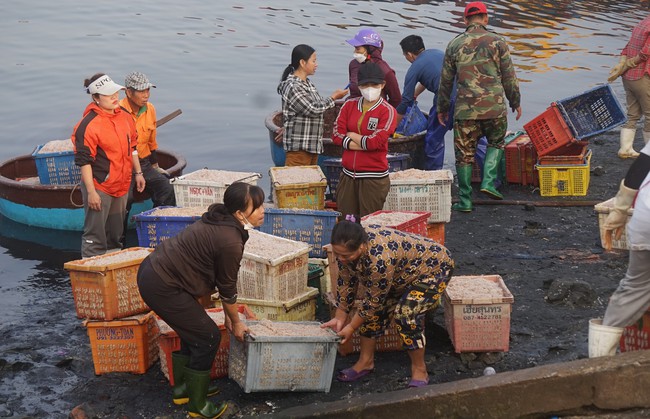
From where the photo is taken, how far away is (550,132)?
12.6 meters

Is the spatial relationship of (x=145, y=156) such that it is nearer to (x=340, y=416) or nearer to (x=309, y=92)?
(x=309, y=92)

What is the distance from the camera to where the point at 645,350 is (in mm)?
6660

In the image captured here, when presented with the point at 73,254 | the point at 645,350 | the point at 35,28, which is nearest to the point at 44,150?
the point at 73,254

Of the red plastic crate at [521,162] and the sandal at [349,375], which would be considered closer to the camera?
the sandal at [349,375]

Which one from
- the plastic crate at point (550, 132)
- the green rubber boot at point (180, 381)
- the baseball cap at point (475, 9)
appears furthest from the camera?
the plastic crate at point (550, 132)

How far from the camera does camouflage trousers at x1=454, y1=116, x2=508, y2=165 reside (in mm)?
11805

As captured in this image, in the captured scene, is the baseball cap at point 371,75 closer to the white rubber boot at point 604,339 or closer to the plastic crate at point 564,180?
the white rubber boot at point 604,339

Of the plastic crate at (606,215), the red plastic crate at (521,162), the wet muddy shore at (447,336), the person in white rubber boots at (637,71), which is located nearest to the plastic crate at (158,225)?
the wet muddy shore at (447,336)

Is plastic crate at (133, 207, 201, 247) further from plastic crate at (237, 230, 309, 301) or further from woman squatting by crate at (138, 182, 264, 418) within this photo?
woman squatting by crate at (138, 182, 264, 418)

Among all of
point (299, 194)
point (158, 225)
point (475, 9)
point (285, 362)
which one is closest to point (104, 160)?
point (158, 225)

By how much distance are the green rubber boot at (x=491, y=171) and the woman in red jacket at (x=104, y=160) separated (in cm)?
476


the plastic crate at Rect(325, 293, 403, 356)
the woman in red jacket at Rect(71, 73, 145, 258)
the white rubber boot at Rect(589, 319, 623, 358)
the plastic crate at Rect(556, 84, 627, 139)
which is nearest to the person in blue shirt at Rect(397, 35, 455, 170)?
the plastic crate at Rect(556, 84, 627, 139)

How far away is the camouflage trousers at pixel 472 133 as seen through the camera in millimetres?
11805

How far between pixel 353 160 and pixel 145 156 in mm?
2774
